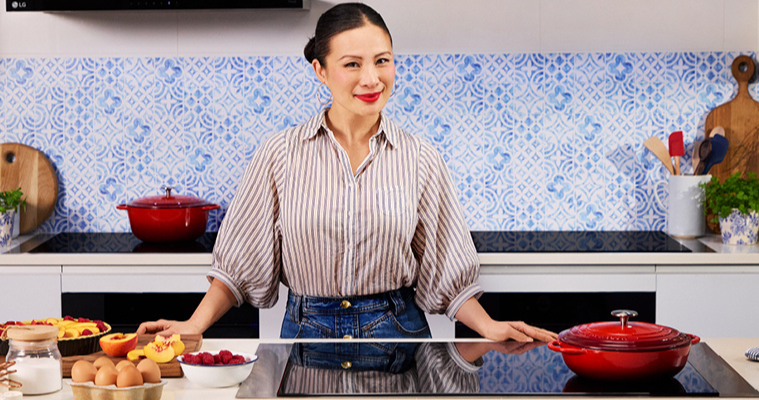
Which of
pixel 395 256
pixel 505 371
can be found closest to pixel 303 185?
pixel 395 256

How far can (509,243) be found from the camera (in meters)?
2.87

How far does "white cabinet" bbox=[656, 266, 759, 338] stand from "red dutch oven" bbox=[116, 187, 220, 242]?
1.61m

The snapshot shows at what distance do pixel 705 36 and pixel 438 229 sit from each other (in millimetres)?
1858

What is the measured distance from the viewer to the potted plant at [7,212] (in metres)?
2.83

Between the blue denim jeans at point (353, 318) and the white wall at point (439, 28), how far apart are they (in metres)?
1.59

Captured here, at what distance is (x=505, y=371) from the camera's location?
1.38 metres

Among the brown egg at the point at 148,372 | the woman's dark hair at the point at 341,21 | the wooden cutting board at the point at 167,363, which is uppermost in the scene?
the woman's dark hair at the point at 341,21

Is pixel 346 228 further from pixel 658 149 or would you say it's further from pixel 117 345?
pixel 658 149

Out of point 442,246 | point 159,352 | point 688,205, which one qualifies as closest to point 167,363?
point 159,352

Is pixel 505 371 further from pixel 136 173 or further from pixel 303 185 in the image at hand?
pixel 136 173

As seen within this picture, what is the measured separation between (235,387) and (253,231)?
58cm

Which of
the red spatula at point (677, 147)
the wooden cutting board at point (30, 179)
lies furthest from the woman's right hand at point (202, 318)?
the red spatula at point (677, 147)

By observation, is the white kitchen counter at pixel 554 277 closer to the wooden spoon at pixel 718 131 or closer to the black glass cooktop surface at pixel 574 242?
the black glass cooktop surface at pixel 574 242

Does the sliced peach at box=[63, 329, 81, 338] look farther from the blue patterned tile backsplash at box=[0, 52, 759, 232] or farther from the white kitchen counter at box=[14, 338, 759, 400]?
the blue patterned tile backsplash at box=[0, 52, 759, 232]
